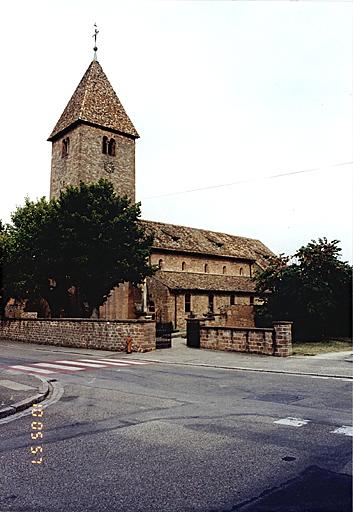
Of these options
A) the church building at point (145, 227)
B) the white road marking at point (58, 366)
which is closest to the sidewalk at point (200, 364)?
the white road marking at point (58, 366)

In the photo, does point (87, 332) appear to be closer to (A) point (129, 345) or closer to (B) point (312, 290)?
(A) point (129, 345)

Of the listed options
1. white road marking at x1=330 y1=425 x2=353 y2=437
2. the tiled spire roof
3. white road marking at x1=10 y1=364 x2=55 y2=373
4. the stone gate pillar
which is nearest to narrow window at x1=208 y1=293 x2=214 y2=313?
the tiled spire roof

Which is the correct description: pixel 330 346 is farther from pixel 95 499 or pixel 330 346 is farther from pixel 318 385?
pixel 95 499

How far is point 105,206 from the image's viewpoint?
95.0 ft

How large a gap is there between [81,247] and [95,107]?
59.5 feet

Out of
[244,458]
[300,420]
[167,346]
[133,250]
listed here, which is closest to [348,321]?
[167,346]

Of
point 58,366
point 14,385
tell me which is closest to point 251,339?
point 58,366

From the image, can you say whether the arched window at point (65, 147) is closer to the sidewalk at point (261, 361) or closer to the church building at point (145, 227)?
the church building at point (145, 227)

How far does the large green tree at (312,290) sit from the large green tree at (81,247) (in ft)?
27.9

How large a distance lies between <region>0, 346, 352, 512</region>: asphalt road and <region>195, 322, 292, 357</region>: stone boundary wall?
28.8 feet

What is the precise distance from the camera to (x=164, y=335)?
2731 cm

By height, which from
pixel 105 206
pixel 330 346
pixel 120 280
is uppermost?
pixel 105 206

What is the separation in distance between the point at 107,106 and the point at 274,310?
25.1 meters

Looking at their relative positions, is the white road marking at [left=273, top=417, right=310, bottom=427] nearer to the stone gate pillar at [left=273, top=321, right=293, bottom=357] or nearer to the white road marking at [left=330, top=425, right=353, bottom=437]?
the white road marking at [left=330, top=425, right=353, bottom=437]
